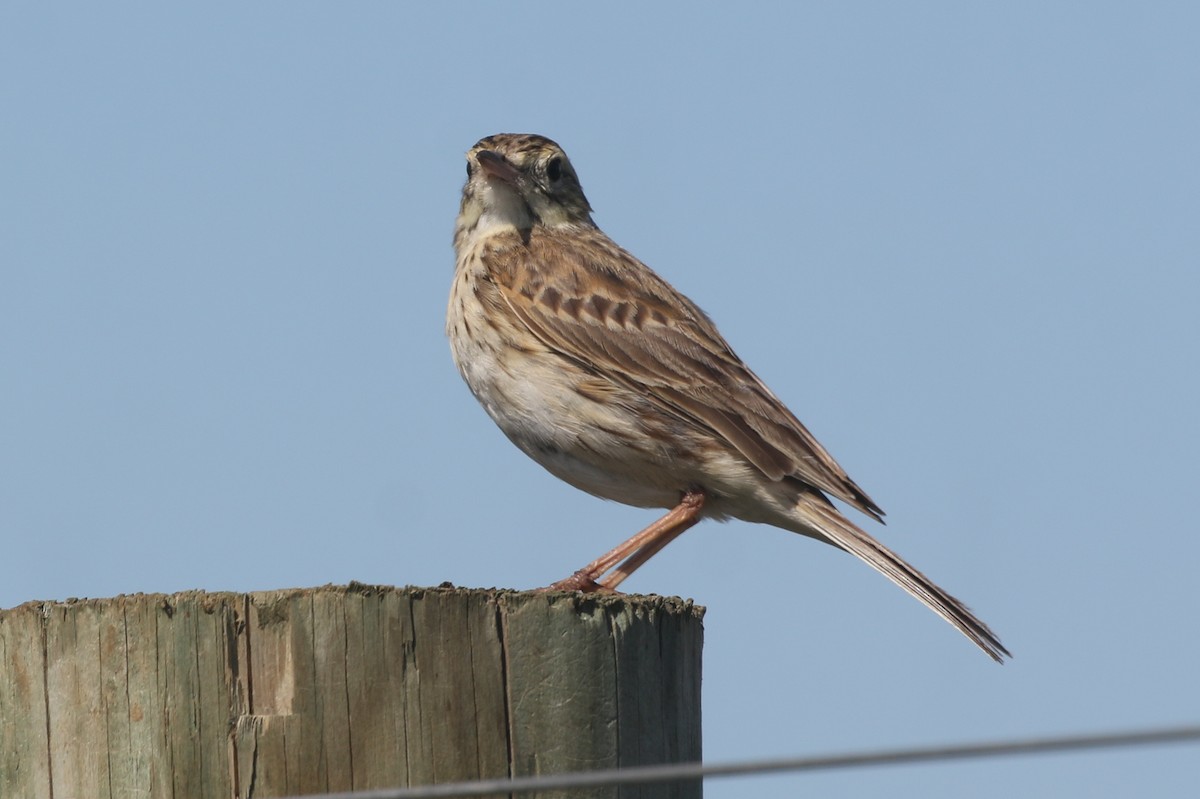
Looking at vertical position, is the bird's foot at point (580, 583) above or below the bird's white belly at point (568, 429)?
below

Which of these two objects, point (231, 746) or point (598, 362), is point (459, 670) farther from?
point (598, 362)

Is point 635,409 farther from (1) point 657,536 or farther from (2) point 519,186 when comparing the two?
(2) point 519,186

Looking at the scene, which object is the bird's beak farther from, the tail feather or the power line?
the power line

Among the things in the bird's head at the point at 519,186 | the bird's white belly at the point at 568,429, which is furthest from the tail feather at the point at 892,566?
the bird's head at the point at 519,186

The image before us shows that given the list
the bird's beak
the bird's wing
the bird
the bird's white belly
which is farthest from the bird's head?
the bird's white belly

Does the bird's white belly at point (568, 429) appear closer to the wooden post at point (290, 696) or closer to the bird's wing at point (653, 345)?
the bird's wing at point (653, 345)
